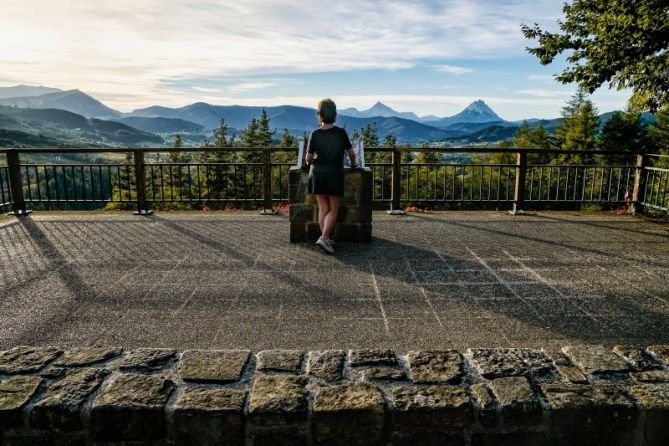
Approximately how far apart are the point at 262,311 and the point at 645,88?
26.0 feet

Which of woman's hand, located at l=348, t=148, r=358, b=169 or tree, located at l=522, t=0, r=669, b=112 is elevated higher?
tree, located at l=522, t=0, r=669, b=112

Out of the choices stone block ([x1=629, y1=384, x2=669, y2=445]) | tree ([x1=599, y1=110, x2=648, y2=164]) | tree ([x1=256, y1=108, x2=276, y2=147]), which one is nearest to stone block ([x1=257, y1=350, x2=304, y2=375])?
stone block ([x1=629, y1=384, x2=669, y2=445])

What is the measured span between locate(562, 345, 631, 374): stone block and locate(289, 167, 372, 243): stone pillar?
383 centimetres

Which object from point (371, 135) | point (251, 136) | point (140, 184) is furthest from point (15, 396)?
point (371, 135)

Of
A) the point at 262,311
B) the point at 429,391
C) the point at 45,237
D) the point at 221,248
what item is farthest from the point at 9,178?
the point at 429,391

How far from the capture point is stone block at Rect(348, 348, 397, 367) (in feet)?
7.92

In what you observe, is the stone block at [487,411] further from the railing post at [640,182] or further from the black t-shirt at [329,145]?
the railing post at [640,182]

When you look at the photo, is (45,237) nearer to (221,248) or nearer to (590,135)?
(221,248)

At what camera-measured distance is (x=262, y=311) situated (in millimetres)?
3832

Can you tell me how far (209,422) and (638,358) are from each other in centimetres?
213

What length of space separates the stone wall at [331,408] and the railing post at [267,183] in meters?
6.28

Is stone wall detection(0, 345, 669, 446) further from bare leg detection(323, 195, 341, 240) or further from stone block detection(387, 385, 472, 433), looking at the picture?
bare leg detection(323, 195, 341, 240)

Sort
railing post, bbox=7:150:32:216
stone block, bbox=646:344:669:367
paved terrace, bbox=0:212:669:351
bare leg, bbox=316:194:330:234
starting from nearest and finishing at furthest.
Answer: stone block, bbox=646:344:669:367 → paved terrace, bbox=0:212:669:351 → bare leg, bbox=316:194:330:234 → railing post, bbox=7:150:32:216

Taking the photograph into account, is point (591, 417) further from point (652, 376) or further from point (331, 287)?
→ point (331, 287)
